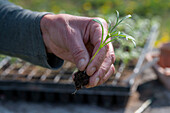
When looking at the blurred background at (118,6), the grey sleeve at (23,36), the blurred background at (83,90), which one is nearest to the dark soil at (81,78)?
the grey sleeve at (23,36)

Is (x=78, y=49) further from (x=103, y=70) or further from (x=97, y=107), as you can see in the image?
(x=97, y=107)

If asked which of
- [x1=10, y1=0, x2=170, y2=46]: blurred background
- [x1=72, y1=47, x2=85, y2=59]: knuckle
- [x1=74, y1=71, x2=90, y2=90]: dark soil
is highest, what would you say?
[x1=72, y1=47, x2=85, y2=59]: knuckle

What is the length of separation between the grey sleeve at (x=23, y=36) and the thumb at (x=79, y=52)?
264 millimetres

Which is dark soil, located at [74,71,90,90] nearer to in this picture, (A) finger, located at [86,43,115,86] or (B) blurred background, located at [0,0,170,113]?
(A) finger, located at [86,43,115,86]

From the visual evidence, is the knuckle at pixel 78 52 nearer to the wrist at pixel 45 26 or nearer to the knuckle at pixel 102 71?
the knuckle at pixel 102 71

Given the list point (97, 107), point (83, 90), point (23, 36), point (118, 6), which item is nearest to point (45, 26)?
point (23, 36)

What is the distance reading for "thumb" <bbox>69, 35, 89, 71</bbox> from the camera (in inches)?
55.4

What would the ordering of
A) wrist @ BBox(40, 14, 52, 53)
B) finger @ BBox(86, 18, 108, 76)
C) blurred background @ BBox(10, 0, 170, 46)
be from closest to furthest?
finger @ BBox(86, 18, 108, 76), wrist @ BBox(40, 14, 52, 53), blurred background @ BBox(10, 0, 170, 46)

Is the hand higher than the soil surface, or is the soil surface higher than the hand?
the hand

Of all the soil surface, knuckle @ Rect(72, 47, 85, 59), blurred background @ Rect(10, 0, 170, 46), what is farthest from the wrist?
blurred background @ Rect(10, 0, 170, 46)

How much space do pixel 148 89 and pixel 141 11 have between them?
3.16 meters

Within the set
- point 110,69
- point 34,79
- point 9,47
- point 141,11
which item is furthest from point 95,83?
point 141,11

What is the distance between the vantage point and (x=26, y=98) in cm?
292

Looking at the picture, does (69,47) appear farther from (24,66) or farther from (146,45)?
(146,45)
